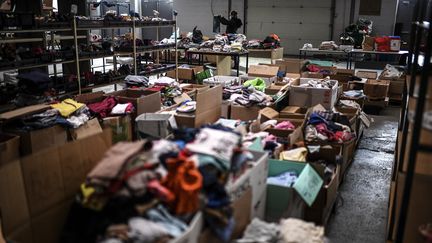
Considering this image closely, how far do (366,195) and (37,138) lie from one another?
3.08 m

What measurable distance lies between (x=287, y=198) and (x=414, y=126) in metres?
0.94

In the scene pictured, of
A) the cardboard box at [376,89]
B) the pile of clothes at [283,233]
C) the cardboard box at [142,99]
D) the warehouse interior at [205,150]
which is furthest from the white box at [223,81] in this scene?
the pile of clothes at [283,233]

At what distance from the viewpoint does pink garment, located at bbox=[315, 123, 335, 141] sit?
12.1 ft

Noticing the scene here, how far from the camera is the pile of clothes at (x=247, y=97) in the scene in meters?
4.61

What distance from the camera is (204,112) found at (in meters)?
4.13

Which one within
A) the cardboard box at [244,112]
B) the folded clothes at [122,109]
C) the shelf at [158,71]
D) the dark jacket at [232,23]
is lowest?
the cardboard box at [244,112]

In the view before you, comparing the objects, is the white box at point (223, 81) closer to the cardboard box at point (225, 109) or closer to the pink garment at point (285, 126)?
the cardboard box at point (225, 109)

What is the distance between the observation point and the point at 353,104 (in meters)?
5.37

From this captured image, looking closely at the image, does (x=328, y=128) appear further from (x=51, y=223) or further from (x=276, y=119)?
(x=51, y=223)

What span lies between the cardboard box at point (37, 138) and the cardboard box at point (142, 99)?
0.88 meters

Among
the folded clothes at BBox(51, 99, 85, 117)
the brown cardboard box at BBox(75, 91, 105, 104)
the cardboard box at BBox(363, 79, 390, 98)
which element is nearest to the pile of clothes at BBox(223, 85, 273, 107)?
the brown cardboard box at BBox(75, 91, 105, 104)

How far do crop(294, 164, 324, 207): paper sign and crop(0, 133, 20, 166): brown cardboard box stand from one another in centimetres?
Result: 235

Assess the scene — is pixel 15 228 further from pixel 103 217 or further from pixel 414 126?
pixel 414 126

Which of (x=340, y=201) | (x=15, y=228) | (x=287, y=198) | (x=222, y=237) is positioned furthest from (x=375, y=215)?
(x=15, y=228)
